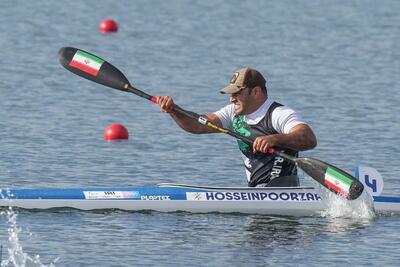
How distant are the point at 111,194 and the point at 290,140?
7.20 ft

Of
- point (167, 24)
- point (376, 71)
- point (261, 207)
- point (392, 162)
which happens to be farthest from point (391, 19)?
point (261, 207)

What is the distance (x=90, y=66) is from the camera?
18.3 metres

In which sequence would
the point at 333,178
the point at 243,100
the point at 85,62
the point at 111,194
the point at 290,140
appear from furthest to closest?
the point at 85,62
the point at 111,194
the point at 243,100
the point at 333,178
the point at 290,140

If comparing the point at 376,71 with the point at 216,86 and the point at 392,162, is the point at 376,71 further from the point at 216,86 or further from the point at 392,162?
the point at 392,162

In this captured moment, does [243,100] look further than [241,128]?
No

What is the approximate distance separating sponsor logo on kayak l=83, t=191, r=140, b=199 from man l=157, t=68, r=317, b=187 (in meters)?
0.98

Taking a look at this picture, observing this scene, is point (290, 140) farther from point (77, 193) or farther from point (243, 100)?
point (77, 193)

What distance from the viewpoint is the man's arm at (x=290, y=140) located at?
53.4 feet

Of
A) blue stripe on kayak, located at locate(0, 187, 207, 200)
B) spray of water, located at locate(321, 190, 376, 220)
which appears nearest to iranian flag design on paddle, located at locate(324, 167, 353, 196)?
spray of water, located at locate(321, 190, 376, 220)

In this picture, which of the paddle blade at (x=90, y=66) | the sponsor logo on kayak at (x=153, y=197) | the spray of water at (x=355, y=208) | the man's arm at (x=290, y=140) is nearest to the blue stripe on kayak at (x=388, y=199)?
the spray of water at (x=355, y=208)

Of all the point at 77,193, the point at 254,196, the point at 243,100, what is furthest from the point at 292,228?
the point at 77,193

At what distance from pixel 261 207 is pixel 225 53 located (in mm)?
18003

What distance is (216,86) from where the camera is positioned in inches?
1140

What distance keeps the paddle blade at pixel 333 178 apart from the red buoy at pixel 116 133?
6627 mm
